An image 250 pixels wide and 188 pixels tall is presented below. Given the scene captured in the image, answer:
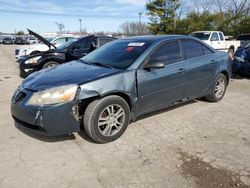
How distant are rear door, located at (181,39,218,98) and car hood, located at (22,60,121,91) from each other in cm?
164

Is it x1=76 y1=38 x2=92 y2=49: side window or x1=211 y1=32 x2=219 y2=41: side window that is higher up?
x1=211 y1=32 x2=219 y2=41: side window

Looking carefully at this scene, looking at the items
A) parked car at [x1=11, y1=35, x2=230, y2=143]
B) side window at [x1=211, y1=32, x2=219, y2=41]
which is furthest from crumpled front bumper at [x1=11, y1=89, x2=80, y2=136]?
side window at [x1=211, y1=32, x2=219, y2=41]

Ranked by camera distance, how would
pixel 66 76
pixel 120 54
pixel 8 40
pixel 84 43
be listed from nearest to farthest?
pixel 66 76, pixel 120 54, pixel 84 43, pixel 8 40

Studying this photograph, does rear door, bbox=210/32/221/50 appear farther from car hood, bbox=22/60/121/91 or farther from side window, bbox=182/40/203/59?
car hood, bbox=22/60/121/91

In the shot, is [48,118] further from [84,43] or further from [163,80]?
[84,43]

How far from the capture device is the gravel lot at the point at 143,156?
303cm

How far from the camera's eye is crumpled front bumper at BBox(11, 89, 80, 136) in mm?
3500

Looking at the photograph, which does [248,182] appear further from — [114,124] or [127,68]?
[127,68]

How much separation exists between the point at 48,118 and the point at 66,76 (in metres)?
0.74

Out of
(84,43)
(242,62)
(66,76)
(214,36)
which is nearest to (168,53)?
(66,76)

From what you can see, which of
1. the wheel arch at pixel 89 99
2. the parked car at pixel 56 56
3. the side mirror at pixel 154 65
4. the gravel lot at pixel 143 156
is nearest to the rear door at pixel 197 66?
the gravel lot at pixel 143 156

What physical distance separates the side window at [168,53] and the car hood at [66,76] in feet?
2.71

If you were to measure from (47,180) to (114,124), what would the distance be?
4.36 ft

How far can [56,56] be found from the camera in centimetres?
905
